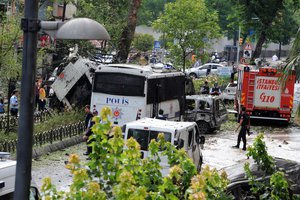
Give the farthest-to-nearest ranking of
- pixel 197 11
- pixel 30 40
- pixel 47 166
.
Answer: pixel 197 11, pixel 47 166, pixel 30 40

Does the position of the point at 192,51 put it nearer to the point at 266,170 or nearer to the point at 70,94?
the point at 70,94

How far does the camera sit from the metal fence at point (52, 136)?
18750 mm

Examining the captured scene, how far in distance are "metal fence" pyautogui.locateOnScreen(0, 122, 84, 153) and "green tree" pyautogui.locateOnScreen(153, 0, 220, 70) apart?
50.1ft

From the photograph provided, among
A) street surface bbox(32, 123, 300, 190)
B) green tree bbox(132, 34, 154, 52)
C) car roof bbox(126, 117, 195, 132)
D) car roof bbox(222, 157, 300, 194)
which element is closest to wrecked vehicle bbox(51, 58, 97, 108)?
street surface bbox(32, 123, 300, 190)

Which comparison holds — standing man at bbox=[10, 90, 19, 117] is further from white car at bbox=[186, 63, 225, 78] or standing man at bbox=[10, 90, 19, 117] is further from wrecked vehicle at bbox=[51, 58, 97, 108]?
white car at bbox=[186, 63, 225, 78]

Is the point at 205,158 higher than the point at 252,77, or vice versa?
the point at 252,77

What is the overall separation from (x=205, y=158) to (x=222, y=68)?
33970 mm

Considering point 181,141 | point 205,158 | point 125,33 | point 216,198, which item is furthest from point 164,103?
point 216,198

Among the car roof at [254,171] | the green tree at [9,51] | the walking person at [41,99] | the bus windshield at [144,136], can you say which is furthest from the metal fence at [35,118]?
the car roof at [254,171]

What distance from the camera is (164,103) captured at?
25.7m

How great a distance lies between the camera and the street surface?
18.4 m

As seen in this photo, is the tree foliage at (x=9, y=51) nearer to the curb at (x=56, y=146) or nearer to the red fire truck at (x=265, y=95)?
the curb at (x=56, y=146)

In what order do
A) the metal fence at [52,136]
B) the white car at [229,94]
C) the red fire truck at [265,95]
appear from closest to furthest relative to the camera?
the metal fence at [52,136]
the red fire truck at [265,95]
the white car at [229,94]

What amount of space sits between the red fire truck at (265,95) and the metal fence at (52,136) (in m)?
10.1
